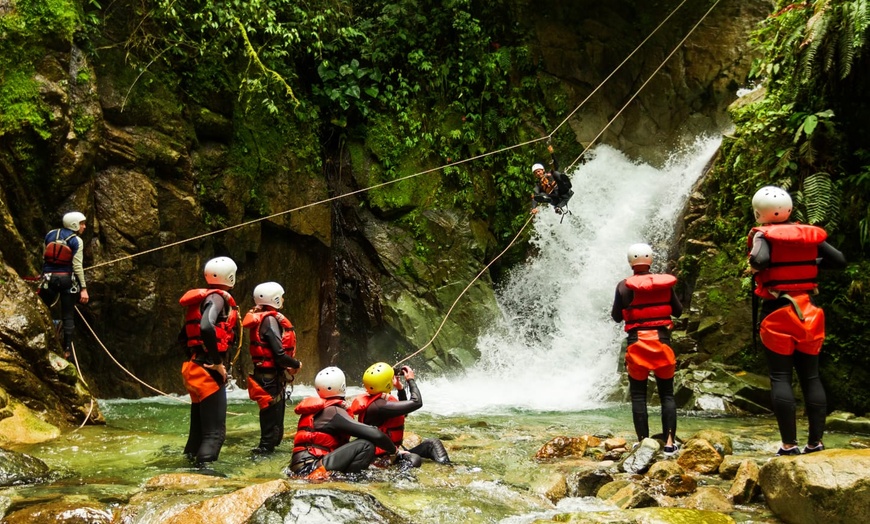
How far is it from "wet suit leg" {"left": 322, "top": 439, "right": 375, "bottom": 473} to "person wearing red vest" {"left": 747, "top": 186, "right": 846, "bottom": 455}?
3089mm

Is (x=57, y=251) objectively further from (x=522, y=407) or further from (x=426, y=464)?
(x=522, y=407)

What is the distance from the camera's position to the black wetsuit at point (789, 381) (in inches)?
189

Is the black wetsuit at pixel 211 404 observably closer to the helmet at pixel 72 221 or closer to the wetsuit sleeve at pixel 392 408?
the wetsuit sleeve at pixel 392 408

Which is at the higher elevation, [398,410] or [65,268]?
[65,268]

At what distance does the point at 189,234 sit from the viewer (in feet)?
34.0

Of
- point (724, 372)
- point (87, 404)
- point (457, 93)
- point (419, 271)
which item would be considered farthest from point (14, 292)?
point (457, 93)

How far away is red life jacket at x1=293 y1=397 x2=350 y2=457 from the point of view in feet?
17.4

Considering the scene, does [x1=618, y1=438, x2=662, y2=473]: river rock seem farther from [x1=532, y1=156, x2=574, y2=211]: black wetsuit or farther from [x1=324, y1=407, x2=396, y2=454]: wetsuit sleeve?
[x1=532, y1=156, x2=574, y2=211]: black wetsuit

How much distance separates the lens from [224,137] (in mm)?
11297

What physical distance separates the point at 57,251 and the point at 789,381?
7.88m

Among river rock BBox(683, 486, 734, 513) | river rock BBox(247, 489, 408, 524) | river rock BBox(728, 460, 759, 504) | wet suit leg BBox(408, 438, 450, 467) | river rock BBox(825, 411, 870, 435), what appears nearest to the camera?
river rock BBox(247, 489, 408, 524)

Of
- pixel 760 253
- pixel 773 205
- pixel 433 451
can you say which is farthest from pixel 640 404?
pixel 773 205

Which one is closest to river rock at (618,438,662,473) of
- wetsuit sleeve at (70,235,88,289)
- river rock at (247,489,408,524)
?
river rock at (247,489,408,524)

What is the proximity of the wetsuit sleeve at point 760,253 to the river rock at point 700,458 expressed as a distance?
1474 mm
